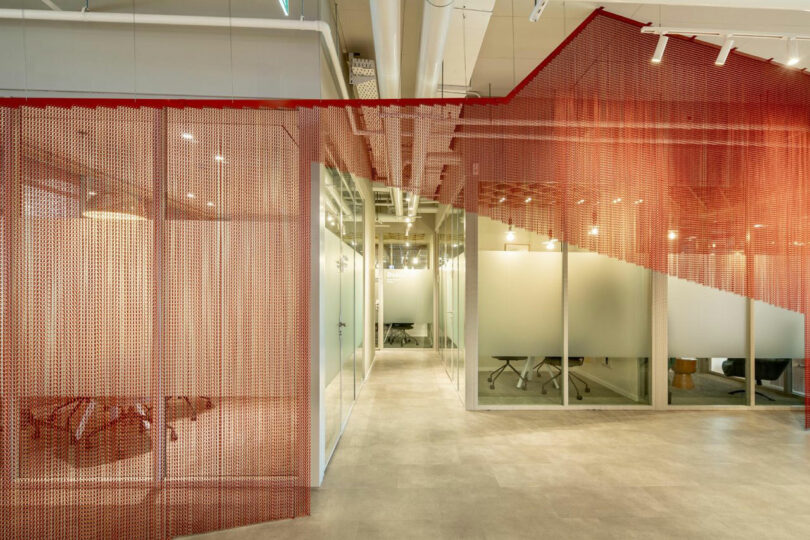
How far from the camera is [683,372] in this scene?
5355 millimetres

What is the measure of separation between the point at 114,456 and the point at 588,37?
17.3ft

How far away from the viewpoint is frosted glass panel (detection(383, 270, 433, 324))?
10.2 metres

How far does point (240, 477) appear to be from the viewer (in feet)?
10.5

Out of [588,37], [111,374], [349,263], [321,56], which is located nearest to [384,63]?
[321,56]

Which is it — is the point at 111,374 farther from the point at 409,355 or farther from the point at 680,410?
the point at 409,355

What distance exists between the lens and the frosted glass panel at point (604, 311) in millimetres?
5309

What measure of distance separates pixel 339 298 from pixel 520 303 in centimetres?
249

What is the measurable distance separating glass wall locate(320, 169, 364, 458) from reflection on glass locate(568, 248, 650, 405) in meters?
3.01

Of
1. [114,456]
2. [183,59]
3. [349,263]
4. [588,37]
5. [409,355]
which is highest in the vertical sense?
[588,37]

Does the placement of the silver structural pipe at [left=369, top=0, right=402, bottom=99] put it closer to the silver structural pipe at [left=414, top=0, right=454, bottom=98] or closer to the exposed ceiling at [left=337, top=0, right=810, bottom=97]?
the silver structural pipe at [left=414, top=0, right=454, bottom=98]

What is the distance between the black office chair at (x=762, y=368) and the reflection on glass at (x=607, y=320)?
1.23 metres

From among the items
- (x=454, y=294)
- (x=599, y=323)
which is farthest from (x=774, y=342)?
(x=454, y=294)

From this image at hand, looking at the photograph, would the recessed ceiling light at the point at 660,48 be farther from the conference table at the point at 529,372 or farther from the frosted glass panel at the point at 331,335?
the conference table at the point at 529,372

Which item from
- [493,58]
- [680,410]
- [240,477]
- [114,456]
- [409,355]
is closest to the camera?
[114,456]
